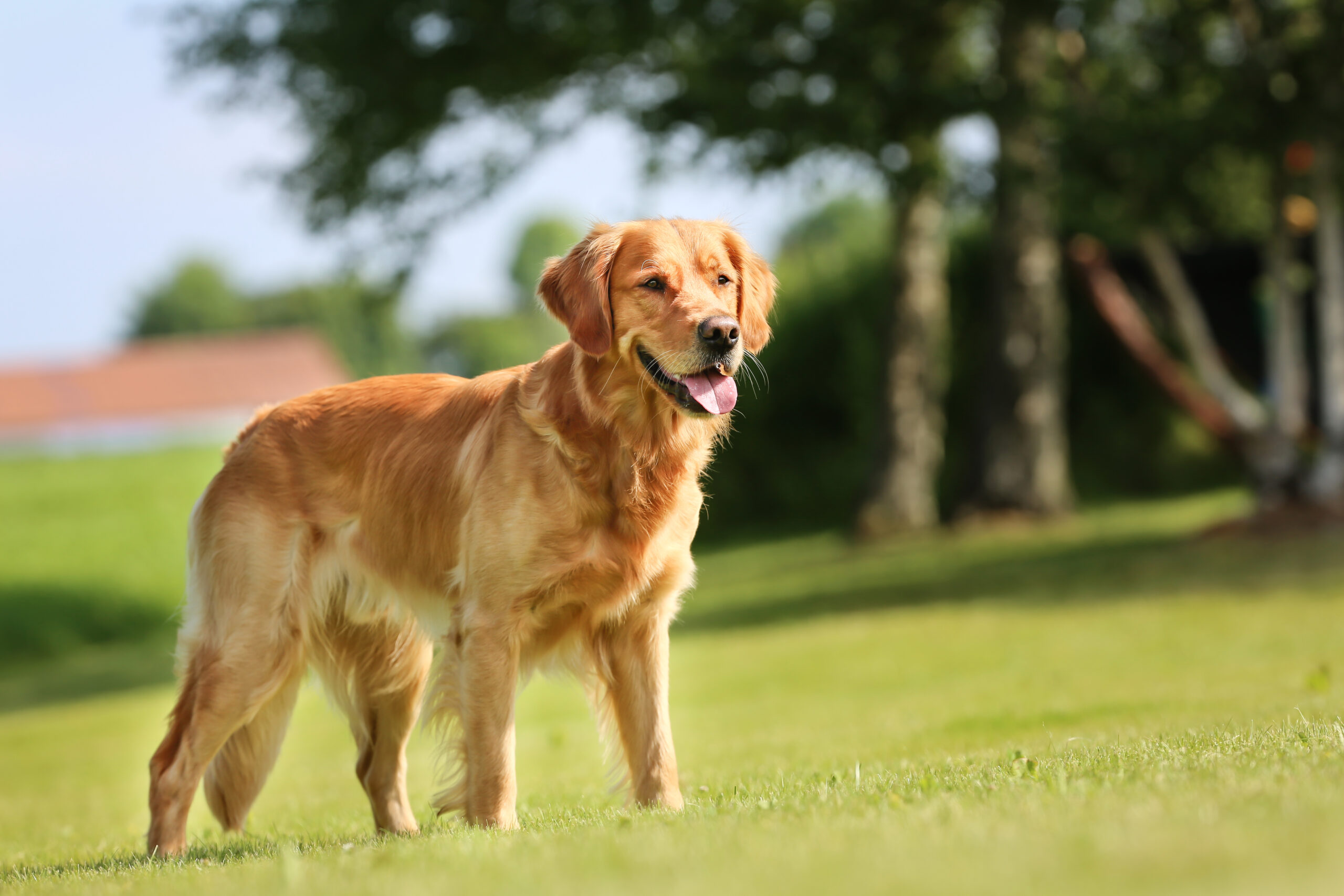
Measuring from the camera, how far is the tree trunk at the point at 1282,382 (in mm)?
14852

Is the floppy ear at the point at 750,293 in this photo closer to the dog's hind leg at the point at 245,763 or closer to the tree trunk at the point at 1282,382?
the dog's hind leg at the point at 245,763

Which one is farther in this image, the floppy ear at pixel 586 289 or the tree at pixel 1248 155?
the tree at pixel 1248 155

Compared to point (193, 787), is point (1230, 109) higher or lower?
higher

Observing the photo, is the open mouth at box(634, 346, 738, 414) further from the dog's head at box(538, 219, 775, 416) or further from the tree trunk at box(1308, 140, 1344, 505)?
the tree trunk at box(1308, 140, 1344, 505)

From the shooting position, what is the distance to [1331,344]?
49.1ft

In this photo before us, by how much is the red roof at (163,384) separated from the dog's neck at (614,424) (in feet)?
220

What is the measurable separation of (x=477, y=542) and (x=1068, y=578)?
10.9m

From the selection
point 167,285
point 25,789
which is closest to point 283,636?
point 25,789

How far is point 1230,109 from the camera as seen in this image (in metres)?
14.0

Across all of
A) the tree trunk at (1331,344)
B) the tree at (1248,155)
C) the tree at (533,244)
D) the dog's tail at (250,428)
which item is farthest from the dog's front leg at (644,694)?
the tree at (533,244)

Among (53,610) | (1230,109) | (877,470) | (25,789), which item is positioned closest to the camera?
(25,789)

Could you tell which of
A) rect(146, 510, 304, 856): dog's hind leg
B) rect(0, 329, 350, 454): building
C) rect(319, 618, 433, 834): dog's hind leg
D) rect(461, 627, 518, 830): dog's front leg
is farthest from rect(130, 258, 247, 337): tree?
rect(461, 627, 518, 830): dog's front leg

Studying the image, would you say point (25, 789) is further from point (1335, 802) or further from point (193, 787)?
point (1335, 802)

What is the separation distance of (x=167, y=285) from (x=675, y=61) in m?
107
